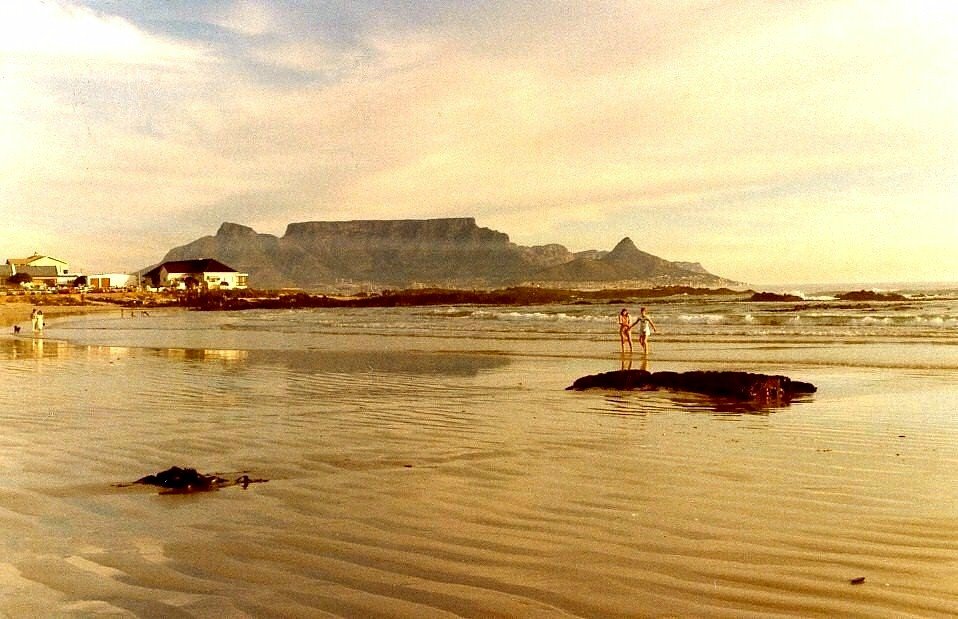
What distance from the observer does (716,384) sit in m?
13.0

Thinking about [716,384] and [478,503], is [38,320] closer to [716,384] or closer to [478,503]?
[716,384]

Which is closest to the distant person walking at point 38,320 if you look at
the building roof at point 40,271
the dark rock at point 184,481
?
the dark rock at point 184,481

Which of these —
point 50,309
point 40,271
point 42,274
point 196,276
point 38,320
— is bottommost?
point 38,320

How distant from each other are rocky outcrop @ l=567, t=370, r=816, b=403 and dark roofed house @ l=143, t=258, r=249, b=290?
113 m

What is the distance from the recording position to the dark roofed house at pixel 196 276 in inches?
4732

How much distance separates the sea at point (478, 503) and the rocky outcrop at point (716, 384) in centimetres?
42

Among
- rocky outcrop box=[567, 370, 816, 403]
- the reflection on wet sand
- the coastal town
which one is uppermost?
the coastal town

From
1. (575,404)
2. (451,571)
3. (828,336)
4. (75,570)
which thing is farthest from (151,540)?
(828,336)

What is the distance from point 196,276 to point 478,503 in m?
125

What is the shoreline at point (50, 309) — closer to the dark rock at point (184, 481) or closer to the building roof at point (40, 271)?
the building roof at point (40, 271)

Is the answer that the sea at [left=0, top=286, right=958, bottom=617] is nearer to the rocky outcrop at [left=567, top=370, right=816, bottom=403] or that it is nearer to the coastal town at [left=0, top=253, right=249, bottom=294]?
the rocky outcrop at [left=567, top=370, right=816, bottom=403]

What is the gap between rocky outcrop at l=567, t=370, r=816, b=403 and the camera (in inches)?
484

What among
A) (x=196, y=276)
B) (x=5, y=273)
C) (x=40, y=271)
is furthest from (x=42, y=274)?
(x=196, y=276)

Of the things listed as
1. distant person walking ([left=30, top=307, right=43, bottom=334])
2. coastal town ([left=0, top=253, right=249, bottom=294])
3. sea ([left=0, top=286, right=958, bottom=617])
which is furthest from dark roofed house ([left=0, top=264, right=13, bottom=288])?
sea ([left=0, top=286, right=958, bottom=617])
